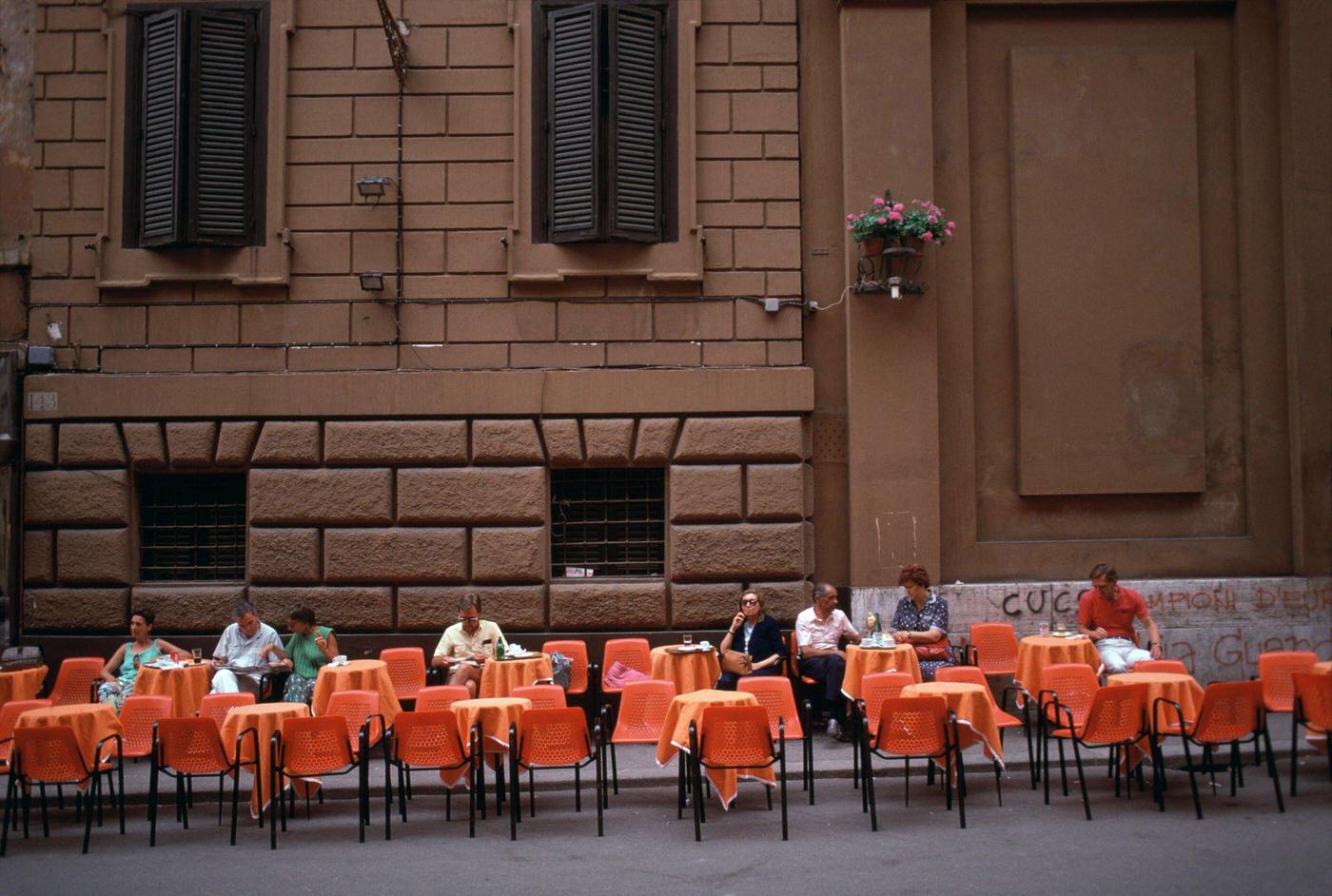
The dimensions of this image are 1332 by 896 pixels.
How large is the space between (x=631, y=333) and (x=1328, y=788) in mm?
7627

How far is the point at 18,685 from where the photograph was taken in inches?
429

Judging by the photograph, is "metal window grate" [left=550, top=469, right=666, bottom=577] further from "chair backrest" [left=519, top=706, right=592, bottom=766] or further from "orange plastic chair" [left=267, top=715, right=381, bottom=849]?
"orange plastic chair" [left=267, top=715, right=381, bottom=849]

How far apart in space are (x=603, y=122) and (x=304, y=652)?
6.34 meters

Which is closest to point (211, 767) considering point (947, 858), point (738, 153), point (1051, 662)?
point (947, 858)

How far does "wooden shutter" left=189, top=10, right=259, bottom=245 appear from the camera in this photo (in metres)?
12.9

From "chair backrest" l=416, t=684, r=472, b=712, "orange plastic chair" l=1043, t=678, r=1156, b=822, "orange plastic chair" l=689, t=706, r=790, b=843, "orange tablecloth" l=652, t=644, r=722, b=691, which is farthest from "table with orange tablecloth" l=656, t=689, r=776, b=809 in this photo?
"orange plastic chair" l=1043, t=678, r=1156, b=822

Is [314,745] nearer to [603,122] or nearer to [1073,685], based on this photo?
[1073,685]

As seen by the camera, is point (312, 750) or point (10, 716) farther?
point (10, 716)

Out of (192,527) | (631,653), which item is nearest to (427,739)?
(631,653)

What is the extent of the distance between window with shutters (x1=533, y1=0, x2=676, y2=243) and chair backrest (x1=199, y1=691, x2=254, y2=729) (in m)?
5.86

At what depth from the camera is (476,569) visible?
12.6m

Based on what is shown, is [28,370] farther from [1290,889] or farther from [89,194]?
[1290,889]

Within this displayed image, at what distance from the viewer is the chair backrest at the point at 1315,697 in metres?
9.11

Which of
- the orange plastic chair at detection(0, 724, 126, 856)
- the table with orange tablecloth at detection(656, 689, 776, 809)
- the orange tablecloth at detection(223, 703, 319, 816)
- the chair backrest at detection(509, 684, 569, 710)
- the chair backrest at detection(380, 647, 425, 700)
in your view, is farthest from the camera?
the chair backrest at detection(380, 647, 425, 700)
